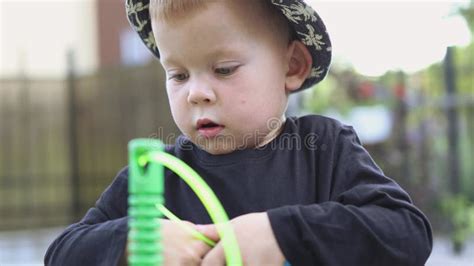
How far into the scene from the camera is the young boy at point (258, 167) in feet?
3.81

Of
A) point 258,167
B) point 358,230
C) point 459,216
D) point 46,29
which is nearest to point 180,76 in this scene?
point 258,167

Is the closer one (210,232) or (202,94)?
(210,232)

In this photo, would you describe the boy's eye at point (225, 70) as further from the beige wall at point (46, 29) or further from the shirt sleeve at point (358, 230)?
the beige wall at point (46, 29)

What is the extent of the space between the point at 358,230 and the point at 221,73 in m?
0.43

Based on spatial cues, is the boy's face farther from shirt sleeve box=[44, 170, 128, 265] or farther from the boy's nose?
shirt sleeve box=[44, 170, 128, 265]

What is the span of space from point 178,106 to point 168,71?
0.27ft

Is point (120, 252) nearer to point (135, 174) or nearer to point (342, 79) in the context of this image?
point (135, 174)

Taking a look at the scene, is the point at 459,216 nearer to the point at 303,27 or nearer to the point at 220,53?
the point at 303,27

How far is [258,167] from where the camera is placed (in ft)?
4.58

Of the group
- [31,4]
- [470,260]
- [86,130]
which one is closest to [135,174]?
[470,260]

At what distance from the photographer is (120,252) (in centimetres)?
121

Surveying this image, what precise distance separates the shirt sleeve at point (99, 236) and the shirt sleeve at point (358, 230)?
0.31 metres

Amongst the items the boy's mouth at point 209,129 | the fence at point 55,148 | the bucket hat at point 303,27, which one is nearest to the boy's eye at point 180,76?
the boy's mouth at point 209,129

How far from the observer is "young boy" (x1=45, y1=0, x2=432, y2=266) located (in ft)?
3.81
